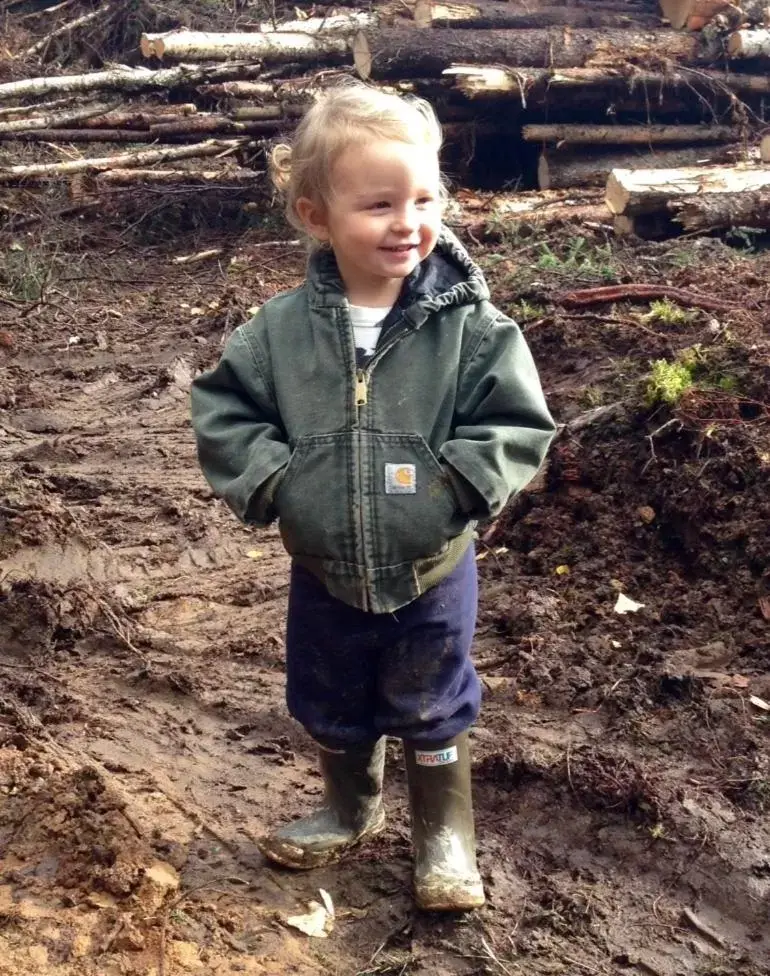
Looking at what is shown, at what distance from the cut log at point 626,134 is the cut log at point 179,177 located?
2665 mm

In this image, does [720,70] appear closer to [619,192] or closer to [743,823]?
[619,192]

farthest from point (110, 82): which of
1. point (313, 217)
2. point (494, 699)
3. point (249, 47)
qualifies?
point (313, 217)

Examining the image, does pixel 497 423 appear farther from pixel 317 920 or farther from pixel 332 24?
pixel 332 24

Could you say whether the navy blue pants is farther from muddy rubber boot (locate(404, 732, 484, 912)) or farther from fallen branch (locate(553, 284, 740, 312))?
fallen branch (locate(553, 284, 740, 312))

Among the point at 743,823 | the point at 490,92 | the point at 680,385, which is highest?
the point at 490,92

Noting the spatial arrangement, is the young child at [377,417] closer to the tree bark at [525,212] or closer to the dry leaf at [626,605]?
the dry leaf at [626,605]

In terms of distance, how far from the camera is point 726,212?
7.40 meters

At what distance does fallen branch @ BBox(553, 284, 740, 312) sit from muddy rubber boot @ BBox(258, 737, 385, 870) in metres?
3.47

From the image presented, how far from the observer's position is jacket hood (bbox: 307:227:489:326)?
2.36 meters

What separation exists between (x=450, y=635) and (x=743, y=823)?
3.77 ft

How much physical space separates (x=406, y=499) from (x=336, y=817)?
3.66ft

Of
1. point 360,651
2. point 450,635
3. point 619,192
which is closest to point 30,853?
point 360,651

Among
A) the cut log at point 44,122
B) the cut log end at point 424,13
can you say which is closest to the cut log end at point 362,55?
the cut log end at point 424,13

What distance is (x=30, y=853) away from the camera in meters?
2.82
